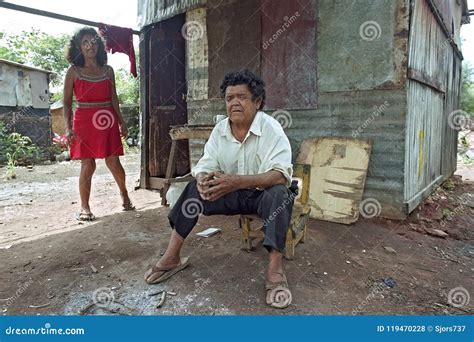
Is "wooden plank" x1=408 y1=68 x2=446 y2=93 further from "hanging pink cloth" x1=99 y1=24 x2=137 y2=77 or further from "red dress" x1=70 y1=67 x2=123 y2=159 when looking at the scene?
"hanging pink cloth" x1=99 y1=24 x2=137 y2=77

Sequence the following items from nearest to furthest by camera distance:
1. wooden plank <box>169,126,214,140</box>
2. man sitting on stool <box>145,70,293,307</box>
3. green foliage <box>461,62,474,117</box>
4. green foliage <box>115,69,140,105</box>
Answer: man sitting on stool <box>145,70,293,307</box> < wooden plank <box>169,126,214,140</box> < green foliage <box>461,62,474,117</box> < green foliage <box>115,69,140,105</box>

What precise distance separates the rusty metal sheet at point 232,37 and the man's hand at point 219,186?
262 centimetres

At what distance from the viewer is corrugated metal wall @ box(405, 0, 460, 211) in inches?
158

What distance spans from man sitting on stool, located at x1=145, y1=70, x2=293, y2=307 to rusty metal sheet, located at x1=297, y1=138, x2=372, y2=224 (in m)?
1.65

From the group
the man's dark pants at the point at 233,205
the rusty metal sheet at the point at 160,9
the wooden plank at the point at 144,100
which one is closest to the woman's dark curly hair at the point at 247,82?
the man's dark pants at the point at 233,205

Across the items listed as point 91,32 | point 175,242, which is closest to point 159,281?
point 175,242

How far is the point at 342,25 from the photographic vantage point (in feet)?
13.1

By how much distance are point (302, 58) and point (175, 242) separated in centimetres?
283

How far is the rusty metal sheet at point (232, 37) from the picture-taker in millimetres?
4578

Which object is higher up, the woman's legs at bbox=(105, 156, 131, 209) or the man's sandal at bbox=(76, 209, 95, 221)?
the woman's legs at bbox=(105, 156, 131, 209)

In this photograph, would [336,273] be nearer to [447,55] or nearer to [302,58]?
[302,58]

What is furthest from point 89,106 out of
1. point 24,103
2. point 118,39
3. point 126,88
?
point 126,88

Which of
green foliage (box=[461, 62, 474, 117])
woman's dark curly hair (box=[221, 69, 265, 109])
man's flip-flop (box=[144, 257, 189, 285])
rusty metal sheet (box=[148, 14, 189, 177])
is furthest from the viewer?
green foliage (box=[461, 62, 474, 117])

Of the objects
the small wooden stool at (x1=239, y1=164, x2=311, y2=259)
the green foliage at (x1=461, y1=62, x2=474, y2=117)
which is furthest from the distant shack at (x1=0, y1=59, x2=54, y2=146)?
the green foliage at (x1=461, y1=62, x2=474, y2=117)
